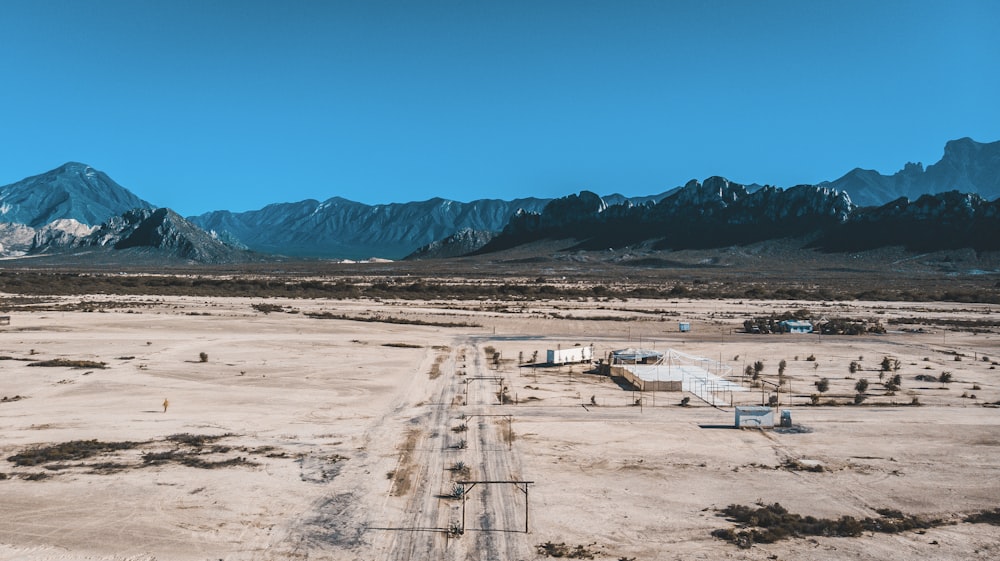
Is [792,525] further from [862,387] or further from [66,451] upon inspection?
[66,451]

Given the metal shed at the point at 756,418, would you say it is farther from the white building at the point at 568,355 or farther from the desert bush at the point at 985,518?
the white building at the point at 568,355

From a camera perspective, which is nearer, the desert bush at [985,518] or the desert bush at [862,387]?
the desert bush at [985,518]

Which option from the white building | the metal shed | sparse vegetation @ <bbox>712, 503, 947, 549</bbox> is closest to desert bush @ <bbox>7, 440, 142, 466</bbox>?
sparse vegetation @ <bbox>712, 503, 947, 549</bbox>

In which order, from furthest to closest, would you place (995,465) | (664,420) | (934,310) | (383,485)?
1. (934,310)
2. (664,420)
3. (995,465)
4. (383,485)

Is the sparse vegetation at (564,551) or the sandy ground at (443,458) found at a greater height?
the sandy ground at (443,458)

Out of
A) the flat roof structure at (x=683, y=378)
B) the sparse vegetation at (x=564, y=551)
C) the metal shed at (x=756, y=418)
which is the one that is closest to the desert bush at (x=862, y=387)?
the flat roof structure at (x=683, y=378)

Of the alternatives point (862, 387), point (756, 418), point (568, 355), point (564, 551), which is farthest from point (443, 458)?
point (862, 387)

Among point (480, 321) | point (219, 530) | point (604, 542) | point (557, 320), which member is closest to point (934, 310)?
point (557, 320)

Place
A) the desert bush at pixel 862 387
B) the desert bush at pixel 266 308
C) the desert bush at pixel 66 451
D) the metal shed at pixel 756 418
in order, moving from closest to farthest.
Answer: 1. the desert bush at pixel 66 451
2. the metal shed at pixel 756 418
3. the desert bush at pixel 862 387
4. the desert bush at pixel 266 308

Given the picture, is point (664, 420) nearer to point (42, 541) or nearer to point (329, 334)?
point (42, 541)

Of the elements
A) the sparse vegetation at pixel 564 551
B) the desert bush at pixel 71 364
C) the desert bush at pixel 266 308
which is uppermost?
the desert bush at pixel 266 308
